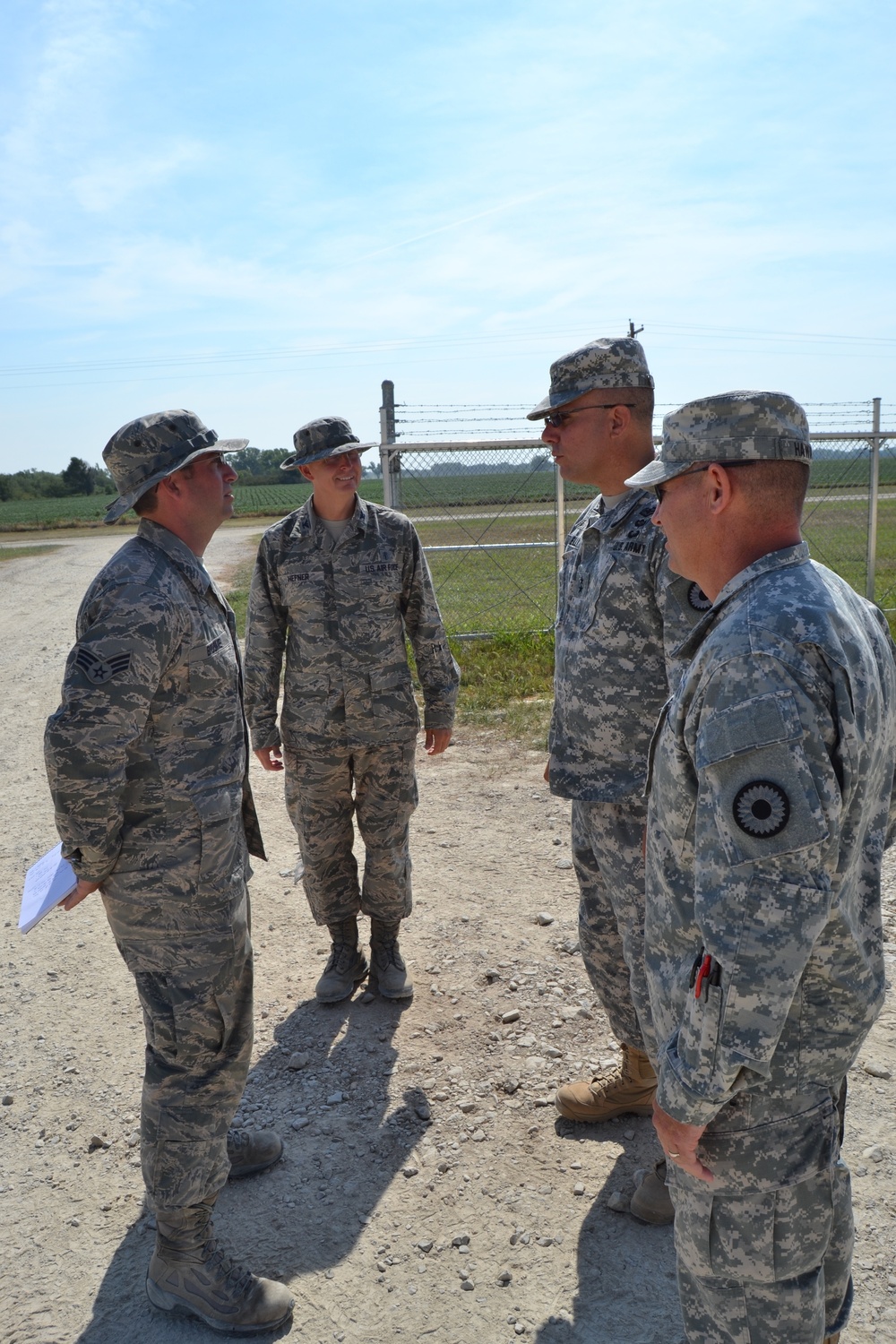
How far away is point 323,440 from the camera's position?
12.2 feet

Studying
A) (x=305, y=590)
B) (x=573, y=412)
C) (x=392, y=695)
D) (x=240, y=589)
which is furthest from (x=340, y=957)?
(x=240, y=589)

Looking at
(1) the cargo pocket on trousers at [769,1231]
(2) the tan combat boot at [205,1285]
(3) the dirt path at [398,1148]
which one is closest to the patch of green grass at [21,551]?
(3) the dirt path at [398,1148]

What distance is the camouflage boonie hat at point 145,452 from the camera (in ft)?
8.30

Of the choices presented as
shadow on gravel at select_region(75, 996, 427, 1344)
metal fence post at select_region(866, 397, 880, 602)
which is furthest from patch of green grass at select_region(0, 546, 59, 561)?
shadow on gravel at select_region(75, 996, 427, 1344)

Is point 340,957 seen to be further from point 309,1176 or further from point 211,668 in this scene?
point 211,668

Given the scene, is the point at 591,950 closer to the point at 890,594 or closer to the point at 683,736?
the point at 683,736

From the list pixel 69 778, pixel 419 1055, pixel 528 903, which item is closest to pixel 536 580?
pixel 528 903

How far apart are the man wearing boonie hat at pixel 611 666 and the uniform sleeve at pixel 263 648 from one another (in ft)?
4.39

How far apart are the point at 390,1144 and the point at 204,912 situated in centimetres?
121

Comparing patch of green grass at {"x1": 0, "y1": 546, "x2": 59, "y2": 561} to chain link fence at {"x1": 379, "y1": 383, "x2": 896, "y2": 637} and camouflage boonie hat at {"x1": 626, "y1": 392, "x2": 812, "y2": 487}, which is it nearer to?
chain link fence at {"x1": 379, "y1": 383, "x2": 896, "y2": 637}

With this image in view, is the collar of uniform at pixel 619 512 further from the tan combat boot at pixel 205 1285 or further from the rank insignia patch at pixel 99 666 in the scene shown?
the tan combat boot at pixel 205 1285

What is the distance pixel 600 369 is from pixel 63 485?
7471cm

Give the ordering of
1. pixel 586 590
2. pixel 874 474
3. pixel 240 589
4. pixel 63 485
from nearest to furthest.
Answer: pixel 586 590
pixel 874 474
pixel 240 589
pixel 63 485

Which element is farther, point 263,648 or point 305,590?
point 263,648
